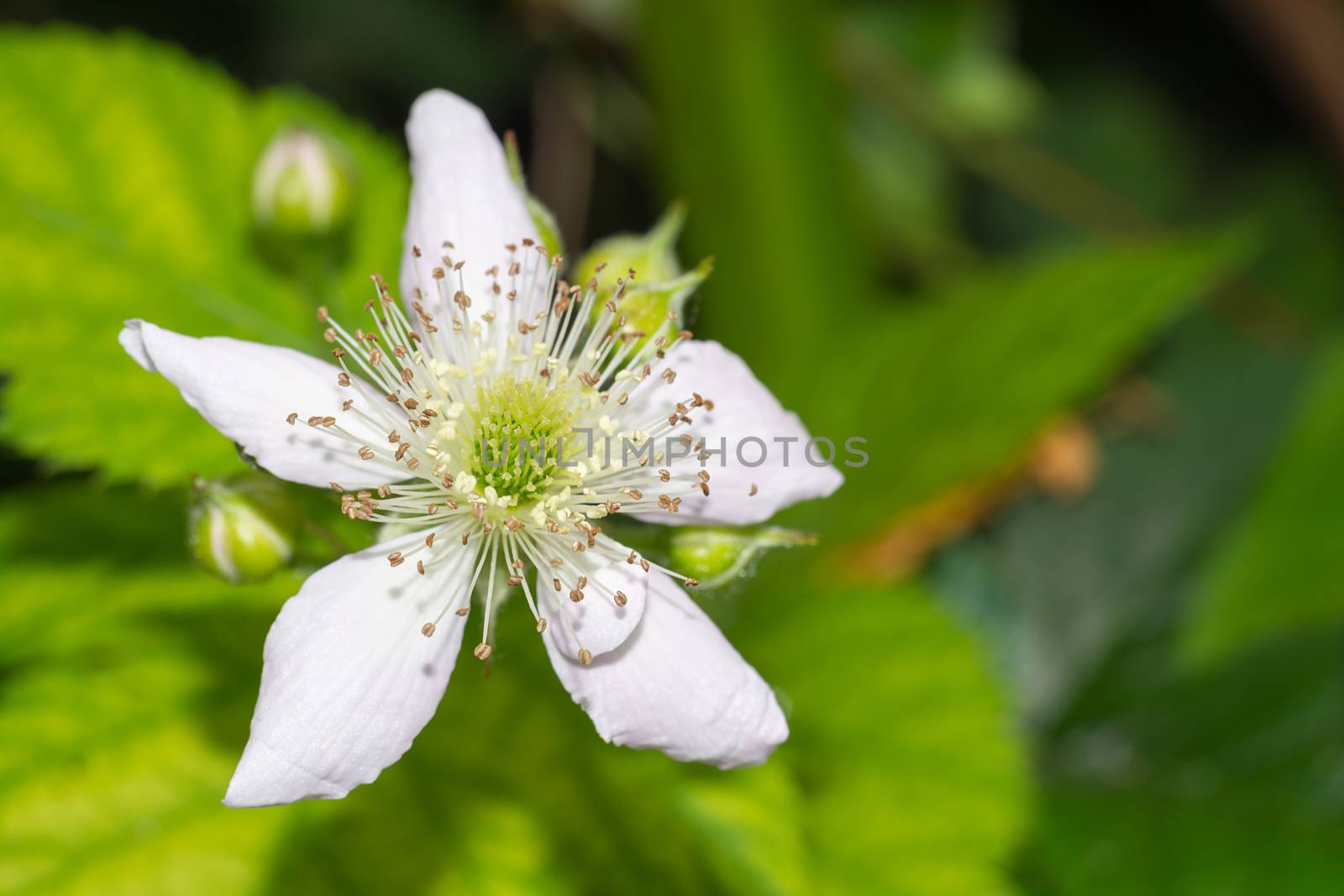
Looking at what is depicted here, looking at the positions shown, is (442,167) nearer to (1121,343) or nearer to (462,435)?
(462,435)

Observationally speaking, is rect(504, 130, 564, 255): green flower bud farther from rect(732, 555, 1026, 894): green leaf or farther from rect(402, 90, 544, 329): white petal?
rect(732, 555, 1026, 894): green leaf

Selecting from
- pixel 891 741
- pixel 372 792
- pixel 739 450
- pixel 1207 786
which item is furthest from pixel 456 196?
pixel 1207 786

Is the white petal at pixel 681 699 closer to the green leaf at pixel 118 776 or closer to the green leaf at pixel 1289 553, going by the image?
the green leaf at pixel 118 776

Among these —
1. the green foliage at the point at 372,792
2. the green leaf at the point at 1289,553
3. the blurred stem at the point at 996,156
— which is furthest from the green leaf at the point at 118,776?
the blurred stem at the point at 996,156

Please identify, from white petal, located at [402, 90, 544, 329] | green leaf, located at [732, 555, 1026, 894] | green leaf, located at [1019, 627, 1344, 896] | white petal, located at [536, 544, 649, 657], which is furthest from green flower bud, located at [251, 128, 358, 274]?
green leaf, located at [1019, 627, 1344, 896]

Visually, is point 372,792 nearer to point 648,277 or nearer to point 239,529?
point 239,529

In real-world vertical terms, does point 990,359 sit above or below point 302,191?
above
